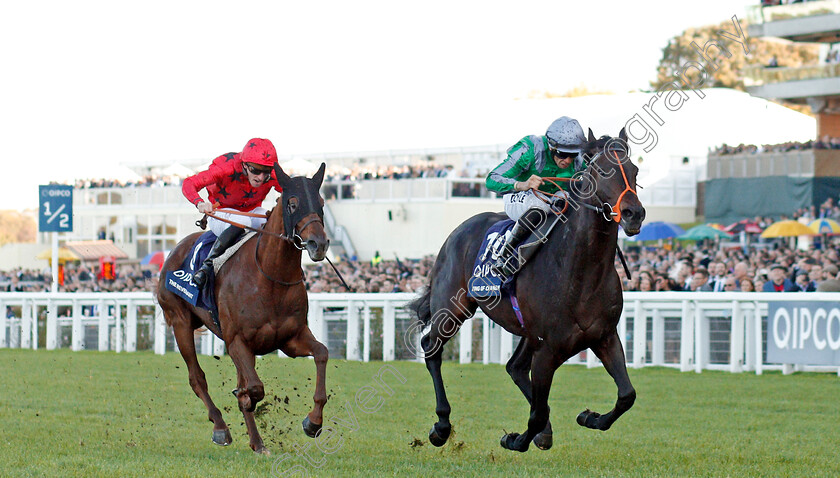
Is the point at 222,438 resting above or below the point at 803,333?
below

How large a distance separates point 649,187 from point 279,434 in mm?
22492

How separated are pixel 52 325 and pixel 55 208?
6.31 feet

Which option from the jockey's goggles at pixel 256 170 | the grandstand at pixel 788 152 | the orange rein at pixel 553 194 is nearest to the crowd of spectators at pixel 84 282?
the jockey's goggles at pixel 256 170

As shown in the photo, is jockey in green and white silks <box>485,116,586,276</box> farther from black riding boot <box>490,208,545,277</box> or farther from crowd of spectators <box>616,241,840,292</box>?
crowd of spectators <box>616,241,840,292</box>

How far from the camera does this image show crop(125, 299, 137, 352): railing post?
1638 cm

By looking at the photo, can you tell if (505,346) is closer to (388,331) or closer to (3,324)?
(388,331)

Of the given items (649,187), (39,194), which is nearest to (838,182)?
(649,187)

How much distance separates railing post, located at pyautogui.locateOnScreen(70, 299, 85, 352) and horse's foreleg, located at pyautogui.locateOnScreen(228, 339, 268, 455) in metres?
Answer: 10.4

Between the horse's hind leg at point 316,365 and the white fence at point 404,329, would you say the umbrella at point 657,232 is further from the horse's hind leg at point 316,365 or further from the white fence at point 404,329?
the horse's hind leg at point 316,365

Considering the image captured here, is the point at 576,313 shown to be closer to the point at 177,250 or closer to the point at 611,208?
the point at 611,208

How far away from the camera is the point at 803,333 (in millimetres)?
11336

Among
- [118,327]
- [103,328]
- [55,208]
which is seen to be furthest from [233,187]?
[55,208]

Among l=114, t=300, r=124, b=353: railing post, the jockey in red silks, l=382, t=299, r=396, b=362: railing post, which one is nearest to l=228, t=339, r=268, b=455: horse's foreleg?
the jockey in red silks

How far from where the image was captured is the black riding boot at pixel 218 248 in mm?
7129
